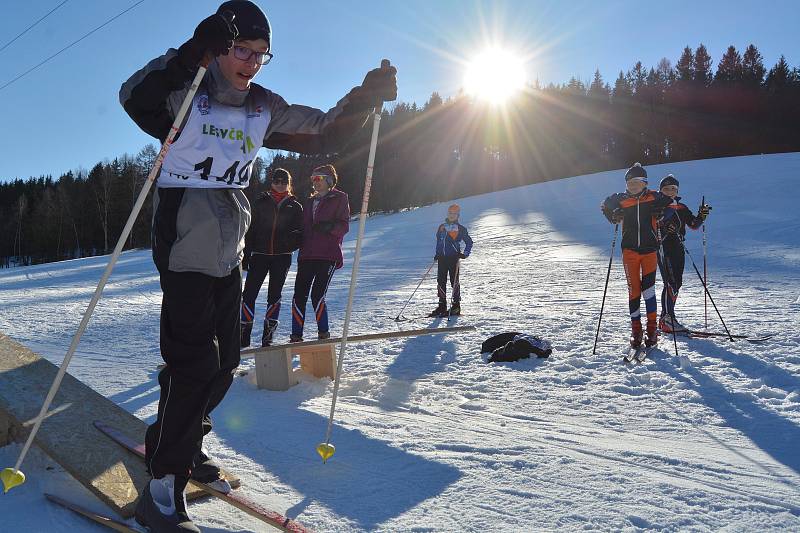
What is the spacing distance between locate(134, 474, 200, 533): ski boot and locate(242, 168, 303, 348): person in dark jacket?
4118mm

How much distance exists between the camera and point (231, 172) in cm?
225

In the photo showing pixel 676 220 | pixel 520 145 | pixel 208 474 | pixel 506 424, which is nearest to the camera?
pixel 208 474

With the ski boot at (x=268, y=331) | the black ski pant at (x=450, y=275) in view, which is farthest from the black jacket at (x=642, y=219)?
the ski boot at (x=268, y=331)

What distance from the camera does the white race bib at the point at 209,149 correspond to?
2145 mm

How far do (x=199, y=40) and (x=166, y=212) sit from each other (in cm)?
67

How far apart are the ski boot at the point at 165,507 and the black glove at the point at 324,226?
4.24m

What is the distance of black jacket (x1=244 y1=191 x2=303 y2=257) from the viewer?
6176 millimetres

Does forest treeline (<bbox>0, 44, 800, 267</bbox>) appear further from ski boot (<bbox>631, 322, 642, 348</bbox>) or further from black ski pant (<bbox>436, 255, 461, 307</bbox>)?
ski boot (<bbox>631, 322, 642, 348</bbox>)

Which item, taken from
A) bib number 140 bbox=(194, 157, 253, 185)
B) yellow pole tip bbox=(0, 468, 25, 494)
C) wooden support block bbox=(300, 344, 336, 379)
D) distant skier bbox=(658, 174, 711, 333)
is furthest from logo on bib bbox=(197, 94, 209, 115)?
distant skier bbox=(658, 174, 711, 333)

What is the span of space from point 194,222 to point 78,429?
1.31 m

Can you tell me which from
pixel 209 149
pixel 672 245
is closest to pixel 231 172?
pixel 209 149

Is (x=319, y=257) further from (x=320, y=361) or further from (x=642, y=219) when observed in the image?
(x=642, y=219)

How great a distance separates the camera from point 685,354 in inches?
219

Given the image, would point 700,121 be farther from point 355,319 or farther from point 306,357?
point 306,357
